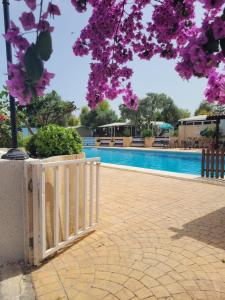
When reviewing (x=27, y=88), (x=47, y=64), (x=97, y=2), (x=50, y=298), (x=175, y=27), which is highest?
(x=97, y=2)

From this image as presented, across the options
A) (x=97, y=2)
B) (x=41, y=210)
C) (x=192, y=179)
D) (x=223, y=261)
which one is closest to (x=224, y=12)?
(x=97, y=2)

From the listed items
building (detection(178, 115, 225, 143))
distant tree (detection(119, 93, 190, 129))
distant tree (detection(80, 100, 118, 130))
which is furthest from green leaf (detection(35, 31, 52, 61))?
distant tree (detection(80, 100, 118, 130))

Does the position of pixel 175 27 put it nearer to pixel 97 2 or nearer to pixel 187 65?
pixel 97 2

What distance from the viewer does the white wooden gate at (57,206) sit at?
8.91 feet

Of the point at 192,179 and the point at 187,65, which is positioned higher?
the point at 187,65

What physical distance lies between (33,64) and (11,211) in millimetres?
1975

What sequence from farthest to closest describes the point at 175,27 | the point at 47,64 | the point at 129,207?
1. the point at 129,207
2. the point at 175,27
3. the point at 47,64

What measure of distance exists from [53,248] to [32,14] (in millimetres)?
2442

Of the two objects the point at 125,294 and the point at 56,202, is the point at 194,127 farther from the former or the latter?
the point at 125,294

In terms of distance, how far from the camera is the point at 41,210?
2727 mm

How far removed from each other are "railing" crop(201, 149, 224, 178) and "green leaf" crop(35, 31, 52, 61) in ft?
23.1

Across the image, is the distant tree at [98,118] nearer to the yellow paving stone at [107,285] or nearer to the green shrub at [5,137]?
the green shrub at [5,137]

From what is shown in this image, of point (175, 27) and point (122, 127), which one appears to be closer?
point (175, 27)

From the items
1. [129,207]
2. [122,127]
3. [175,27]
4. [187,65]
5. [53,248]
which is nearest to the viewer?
[187,65]
